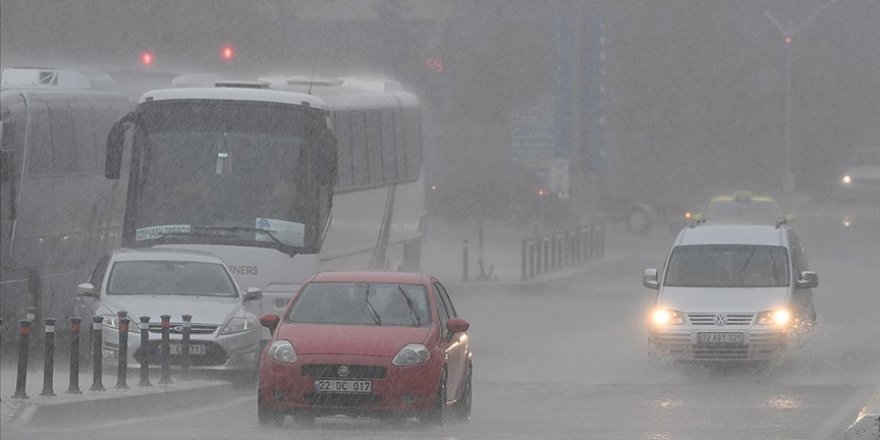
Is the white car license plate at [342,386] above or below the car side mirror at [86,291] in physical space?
below

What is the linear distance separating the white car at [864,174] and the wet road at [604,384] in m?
20.1

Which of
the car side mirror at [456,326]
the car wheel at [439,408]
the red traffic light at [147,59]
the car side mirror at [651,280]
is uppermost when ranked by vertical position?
the red traffic light at [147,59]

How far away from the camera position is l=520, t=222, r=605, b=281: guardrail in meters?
36.5

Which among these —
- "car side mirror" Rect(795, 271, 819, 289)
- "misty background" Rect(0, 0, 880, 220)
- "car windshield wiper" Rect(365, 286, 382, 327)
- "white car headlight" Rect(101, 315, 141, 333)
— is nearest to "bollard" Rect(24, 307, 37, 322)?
"white car headlight" Rect(101, 315, 141, 333)

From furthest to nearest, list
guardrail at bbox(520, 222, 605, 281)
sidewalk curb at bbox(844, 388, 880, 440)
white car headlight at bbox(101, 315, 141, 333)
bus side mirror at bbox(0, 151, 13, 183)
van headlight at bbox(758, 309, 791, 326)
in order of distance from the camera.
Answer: guardrail at bbox(520, 222, 605, 281), bus side mirror at bbox(0, 151, 13, 183), van headlight at bbox(758, 309, 791, 326), white car headlight at bbox(101, 315, 141, 333), sidewalk curb at bbox(844, 388, 880, 440)

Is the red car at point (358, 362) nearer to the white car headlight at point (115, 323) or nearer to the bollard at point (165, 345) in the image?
the bollard at point (165, 345)

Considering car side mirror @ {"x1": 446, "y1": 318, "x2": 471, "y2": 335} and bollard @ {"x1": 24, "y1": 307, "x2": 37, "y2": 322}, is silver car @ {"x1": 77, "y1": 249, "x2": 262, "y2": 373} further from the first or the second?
car side mirror @ {"x1": 446, "y1": 318, "x2": 471, "y2": 335}

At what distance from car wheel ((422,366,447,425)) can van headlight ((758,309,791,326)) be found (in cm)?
717

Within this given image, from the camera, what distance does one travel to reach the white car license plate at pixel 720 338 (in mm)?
20922

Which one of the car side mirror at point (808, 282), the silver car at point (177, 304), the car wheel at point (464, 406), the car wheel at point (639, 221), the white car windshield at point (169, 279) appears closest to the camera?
the car wheel at point (464, 406)

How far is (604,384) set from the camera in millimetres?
20234

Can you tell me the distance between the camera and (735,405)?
56.2ft

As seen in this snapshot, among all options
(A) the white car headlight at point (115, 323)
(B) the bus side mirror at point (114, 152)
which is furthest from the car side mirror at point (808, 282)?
(B) the bus side mirror at point (114, 152)

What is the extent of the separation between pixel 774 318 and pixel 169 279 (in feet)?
22.4
